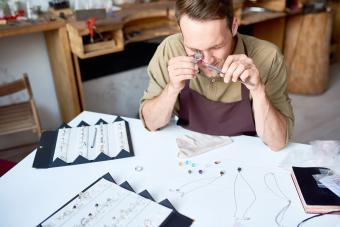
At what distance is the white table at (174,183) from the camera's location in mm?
938

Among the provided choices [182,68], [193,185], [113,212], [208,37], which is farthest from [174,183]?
[208,37]

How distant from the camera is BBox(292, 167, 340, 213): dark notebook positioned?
36.7 inches

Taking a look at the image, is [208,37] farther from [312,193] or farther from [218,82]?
[312,193]

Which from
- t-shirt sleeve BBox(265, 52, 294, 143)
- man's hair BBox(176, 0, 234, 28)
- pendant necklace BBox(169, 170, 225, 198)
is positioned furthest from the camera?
t-shirt sleeve BBox(265, 52, 294, 143)

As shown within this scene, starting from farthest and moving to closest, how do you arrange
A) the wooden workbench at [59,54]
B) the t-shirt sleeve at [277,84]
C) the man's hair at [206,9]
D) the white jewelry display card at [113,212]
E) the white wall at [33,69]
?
the white wall at [33,69], the wooden workbench at [59,54], the t-shirt sleeve at [277,84], the man's hair at [206,9], the white jewelry display card at [113,212]

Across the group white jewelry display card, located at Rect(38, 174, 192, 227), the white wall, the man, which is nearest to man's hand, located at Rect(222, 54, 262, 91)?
the man

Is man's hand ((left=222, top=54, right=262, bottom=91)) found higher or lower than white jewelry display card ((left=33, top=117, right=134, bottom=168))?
higher

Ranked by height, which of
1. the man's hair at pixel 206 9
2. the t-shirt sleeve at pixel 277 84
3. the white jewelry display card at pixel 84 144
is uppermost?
the man's hair at pixel 206 9

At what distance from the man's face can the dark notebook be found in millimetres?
482

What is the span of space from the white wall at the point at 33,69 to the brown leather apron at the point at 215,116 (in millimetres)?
1559

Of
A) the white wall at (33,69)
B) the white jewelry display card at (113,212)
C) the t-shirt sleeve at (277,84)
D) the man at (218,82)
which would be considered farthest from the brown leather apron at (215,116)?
the white wall at (33,69)

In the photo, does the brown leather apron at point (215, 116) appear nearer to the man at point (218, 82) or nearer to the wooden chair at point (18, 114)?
the man at point (218, 82)

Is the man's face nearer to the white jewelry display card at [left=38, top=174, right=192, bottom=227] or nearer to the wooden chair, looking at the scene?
the white jewelry display card at [left=38, top=174, right=192, bottom=227]

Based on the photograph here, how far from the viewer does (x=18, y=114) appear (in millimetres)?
2268
